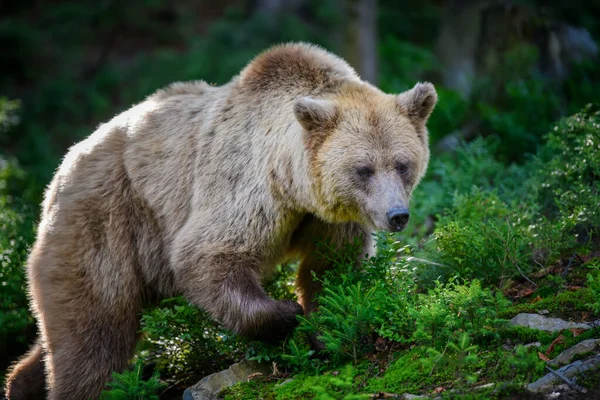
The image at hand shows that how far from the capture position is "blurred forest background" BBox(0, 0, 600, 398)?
4.88 metres

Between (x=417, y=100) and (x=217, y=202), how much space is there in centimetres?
168

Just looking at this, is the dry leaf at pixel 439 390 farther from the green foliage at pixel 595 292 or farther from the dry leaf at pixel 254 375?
the dry leaf at pixel 254 375

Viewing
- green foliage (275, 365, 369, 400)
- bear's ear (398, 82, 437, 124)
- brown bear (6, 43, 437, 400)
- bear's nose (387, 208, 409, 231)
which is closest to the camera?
green foliage (275, 365, 369, 400)

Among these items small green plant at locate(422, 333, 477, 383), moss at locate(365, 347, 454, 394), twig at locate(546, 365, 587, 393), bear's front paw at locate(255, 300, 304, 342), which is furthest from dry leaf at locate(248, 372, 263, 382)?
twig at locate(546, 365, 587, 393)

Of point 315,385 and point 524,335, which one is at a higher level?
point 524,335

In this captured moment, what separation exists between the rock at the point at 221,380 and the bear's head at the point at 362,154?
3.97ft

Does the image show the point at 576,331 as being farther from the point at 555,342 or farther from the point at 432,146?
the point at 432,146

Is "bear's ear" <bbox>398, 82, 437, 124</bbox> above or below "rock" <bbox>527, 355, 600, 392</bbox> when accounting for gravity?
above

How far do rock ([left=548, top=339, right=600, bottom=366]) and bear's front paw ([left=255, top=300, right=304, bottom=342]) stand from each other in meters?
1.78

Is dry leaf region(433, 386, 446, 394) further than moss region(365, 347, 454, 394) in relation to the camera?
No

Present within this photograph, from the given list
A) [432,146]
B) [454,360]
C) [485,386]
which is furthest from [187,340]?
[432,146]

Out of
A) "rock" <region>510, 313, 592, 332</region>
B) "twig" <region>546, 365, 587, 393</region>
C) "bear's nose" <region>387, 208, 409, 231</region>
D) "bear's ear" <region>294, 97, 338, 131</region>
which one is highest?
"bear's ear" <region>294, 97, 338, 131</region>

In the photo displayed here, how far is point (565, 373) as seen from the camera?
13.3 feet

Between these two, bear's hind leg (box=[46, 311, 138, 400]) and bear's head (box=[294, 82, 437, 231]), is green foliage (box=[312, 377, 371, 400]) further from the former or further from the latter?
bear's hind leg (box=[46, 311, 138, 400])
